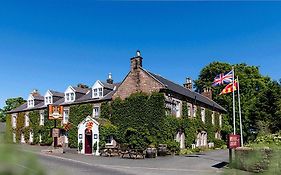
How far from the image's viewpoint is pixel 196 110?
1710 inches

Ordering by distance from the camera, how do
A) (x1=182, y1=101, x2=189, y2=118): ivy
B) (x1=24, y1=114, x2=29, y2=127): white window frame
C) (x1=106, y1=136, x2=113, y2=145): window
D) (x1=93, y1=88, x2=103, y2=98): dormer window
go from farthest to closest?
1. (x1=24, y1=114, x2=29, y2=127): white window frame
2. (x1=93, y1=88, x2=103, y2=98): dormer window
3. (x1=182, y1=101, x2=189, y2=118): ivy
4. (x1=106, y1=136, x2=113, y2=145): window

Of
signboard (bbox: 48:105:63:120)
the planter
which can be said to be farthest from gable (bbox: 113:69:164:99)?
the planter

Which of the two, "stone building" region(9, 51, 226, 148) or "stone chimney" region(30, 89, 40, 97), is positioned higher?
"stone chimney" region(30, 89, 40, 97)

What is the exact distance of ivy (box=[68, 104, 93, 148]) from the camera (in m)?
42.2

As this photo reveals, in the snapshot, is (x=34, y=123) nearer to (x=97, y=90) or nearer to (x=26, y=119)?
(x=26, y=119)

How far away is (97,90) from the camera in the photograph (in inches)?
1667

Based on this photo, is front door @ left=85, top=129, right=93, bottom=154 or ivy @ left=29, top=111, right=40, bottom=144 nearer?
front door @ left=85, top=129, right=93, bottom=154

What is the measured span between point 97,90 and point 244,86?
Answer: 30390mm

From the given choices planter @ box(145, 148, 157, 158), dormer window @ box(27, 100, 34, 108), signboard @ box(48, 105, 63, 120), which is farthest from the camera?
dormer window @ box(27, 100, 34, 108)

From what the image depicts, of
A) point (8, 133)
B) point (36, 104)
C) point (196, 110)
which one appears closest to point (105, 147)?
point (196, 110)

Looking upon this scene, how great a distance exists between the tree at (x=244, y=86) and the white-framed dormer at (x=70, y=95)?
26.6 metres

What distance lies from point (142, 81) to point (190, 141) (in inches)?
386

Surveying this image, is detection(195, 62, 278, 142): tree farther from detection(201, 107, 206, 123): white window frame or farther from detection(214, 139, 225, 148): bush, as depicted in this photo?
detection(201, 107, 206, 123): white window frame

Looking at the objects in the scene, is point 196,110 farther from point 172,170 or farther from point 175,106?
point 172,170
